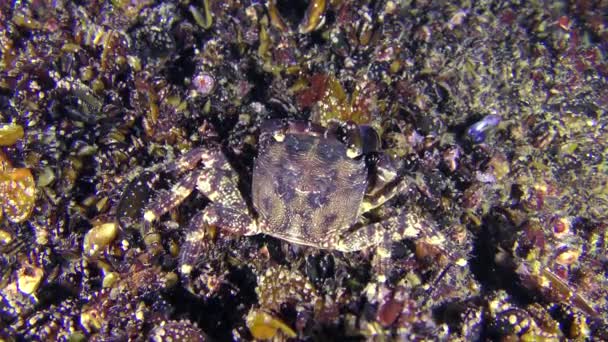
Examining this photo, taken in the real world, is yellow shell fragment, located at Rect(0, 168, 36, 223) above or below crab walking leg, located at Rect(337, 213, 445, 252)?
above

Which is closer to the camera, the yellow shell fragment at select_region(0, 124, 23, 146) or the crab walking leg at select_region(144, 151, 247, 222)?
the crab walking leg at select_region(144, 151, 247, 222)

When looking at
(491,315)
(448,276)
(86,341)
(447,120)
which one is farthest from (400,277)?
(86,341)

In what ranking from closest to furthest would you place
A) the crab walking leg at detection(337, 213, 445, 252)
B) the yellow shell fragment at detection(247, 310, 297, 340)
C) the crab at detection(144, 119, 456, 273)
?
the yellow shell fragment at detection(247, 310, 297, 340) < the crab at detection(144, 119, 456, 273) < the crab walking leg at detection(337, 213, 445, 252)

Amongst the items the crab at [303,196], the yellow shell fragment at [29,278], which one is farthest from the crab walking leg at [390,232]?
the yellow shell fragment at [29,278]

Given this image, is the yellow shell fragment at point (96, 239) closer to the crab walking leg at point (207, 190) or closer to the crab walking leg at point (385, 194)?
the crab walking leg at point (207, 190)

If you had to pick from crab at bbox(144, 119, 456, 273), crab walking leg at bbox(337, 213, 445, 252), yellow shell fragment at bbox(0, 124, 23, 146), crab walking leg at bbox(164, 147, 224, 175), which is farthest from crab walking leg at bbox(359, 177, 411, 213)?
yellow shell fragment at bbox(0, 124, 23, 146)

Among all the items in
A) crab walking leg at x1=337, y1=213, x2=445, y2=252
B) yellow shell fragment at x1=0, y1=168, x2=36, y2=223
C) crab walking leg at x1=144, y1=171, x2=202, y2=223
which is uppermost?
yellow shell fragment at x1=0, y1=168, x2=36, y2=223

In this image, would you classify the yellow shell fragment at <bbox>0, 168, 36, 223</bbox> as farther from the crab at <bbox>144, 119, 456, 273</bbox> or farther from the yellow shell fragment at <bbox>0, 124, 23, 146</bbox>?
the crab at <bbox>144, 119, 456, 273</bbox>
